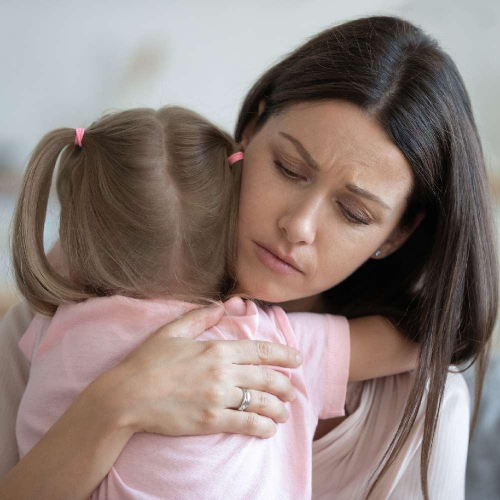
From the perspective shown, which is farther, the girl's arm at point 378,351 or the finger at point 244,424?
the girl's arm at point 378,351

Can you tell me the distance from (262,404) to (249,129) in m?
0.60

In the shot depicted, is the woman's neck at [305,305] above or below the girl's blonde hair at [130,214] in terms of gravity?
below

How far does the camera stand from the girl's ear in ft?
4.25

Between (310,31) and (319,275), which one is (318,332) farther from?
(310,31)

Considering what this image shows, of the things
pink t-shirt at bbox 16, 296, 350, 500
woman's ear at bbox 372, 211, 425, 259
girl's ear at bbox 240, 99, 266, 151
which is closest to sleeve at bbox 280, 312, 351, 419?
pink t-shirt at bbox 16, 296, 350, 500

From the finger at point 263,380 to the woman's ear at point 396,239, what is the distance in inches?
14.7

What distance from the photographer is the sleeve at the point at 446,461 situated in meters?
1.21

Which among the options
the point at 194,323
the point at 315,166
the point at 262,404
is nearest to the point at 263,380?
the point at 262,404

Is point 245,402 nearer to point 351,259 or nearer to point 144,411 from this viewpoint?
point 144,411

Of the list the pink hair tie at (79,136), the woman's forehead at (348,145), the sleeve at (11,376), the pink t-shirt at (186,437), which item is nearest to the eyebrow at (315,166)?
the woman's forehead at (348,145)

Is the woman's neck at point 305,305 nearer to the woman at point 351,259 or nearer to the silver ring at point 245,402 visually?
the woman at point 351,259

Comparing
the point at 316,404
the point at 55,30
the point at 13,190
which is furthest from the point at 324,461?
the point at 55,30

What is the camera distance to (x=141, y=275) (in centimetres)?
106

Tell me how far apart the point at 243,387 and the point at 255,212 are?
30 centimetres
